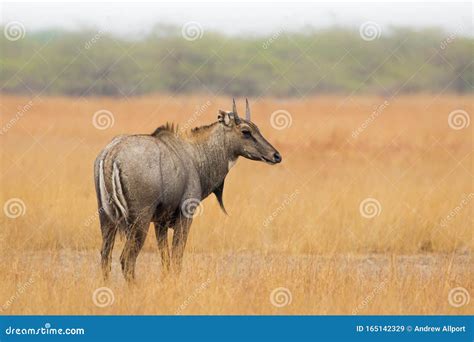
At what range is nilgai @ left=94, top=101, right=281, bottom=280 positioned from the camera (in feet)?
32.1

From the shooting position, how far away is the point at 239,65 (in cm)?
7006

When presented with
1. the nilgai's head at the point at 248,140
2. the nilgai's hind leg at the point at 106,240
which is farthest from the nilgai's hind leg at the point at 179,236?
the nilgai's head at the point at 248,140

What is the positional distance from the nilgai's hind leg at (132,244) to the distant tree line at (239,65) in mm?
40544

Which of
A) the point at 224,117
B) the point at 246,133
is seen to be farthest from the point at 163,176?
the point at 246,133

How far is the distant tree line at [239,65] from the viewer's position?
58.7m

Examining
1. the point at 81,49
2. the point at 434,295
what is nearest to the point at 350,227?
the point at 434,295

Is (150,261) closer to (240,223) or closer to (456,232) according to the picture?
(240,223)

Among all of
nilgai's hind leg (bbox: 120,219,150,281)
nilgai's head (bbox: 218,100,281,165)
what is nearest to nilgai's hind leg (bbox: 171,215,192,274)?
nilgai's hind leg (bbox: 120,219,150,281)

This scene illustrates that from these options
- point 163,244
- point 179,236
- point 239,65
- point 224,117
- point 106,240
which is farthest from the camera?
point 239,65

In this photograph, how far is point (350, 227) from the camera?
549 inches

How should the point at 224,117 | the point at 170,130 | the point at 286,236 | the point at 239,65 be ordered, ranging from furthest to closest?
the point at 239,65
the point at 286,236
the point at 224,117
the point at 170,130

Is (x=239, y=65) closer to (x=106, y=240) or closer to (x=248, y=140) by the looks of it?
(x=248, y=140)

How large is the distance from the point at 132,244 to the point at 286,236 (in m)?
4.09

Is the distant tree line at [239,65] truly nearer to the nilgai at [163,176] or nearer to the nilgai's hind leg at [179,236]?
the nilgai at [163,176]
